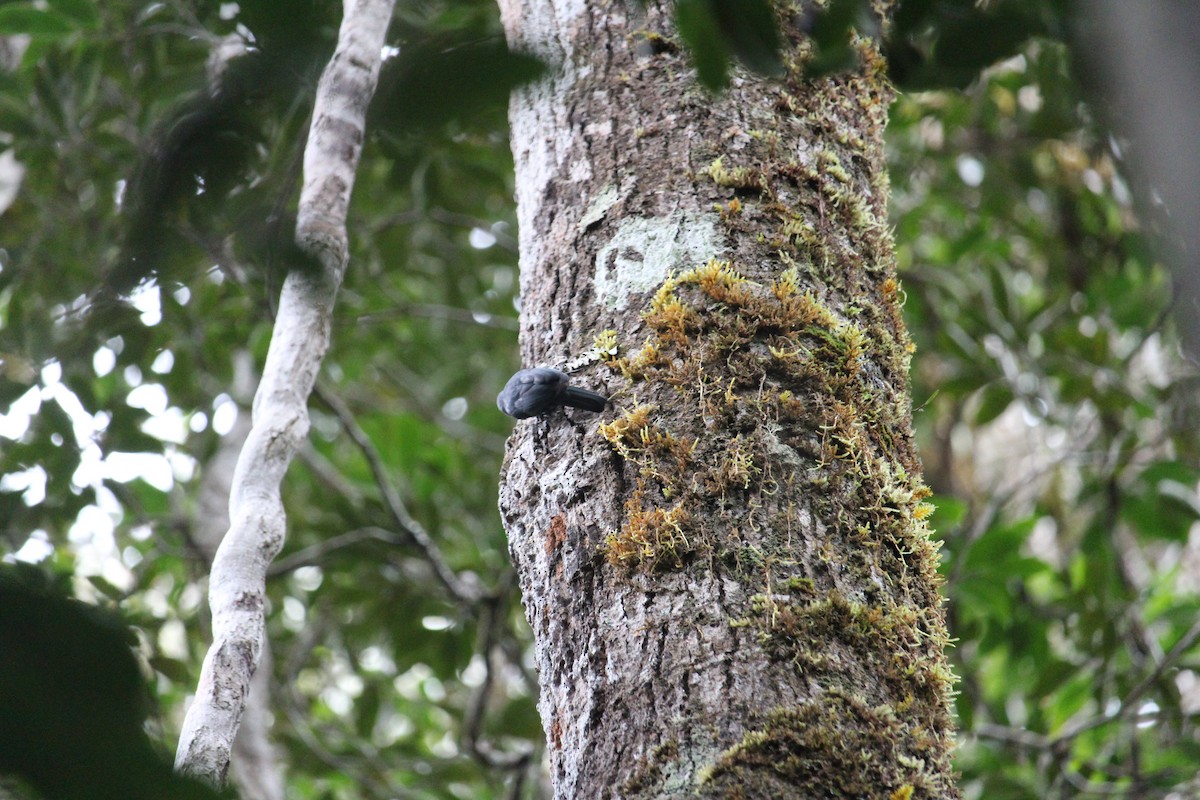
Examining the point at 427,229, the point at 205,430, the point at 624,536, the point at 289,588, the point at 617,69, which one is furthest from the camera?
the point at 427,229

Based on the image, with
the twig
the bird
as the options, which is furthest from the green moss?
the twig

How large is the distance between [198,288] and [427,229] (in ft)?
4.50

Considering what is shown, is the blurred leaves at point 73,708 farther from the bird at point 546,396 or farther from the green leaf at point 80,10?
the green leaf at point 80,10

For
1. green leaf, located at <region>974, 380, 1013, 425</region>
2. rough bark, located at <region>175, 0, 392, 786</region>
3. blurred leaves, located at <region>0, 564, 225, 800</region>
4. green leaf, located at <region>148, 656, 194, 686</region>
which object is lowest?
green leaf, located at <region>148, 656, 194, 686</region>

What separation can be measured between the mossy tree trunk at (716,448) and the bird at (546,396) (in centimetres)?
4

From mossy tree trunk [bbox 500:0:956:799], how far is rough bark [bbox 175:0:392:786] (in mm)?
333

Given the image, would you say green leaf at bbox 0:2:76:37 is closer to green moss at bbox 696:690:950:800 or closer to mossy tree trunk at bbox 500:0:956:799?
mossy tree trunk at bbox 500:0:956:799

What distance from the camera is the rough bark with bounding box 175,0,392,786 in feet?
4.66

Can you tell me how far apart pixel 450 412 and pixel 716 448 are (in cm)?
418

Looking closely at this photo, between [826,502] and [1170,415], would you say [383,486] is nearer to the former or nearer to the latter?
[826,502]

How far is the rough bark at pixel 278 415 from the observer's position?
1419 mm

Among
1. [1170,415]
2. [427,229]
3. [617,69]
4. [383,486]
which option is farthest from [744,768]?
[427,229]

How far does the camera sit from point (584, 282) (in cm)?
165

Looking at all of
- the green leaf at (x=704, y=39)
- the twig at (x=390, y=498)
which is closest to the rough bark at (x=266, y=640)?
the twig at (x=390, y=498)
